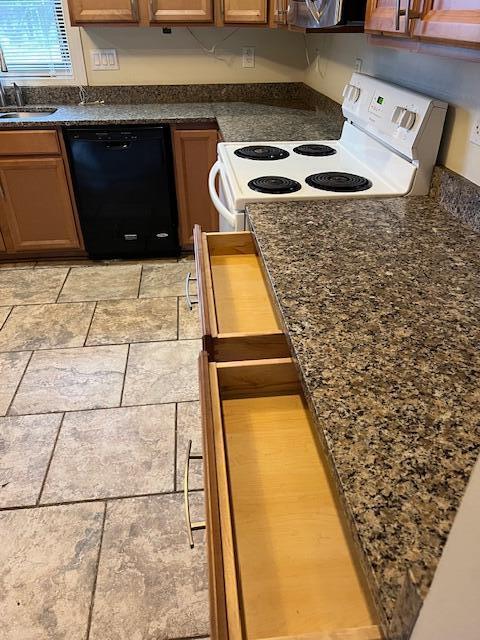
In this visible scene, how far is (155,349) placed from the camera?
94.2 inches

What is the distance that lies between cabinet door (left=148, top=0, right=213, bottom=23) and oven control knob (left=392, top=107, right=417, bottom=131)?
5.41 feet

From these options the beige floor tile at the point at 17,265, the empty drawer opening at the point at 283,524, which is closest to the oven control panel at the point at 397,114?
the empty drawer opening at the point at 283,524

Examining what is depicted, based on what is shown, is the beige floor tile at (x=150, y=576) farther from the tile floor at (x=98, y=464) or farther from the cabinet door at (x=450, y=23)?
the cabinet door at (x=450, y=23)

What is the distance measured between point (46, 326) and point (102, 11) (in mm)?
1783

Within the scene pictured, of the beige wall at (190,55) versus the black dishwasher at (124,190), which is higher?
the beige wall at (190,55)

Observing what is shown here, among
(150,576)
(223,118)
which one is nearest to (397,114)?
(223,118)

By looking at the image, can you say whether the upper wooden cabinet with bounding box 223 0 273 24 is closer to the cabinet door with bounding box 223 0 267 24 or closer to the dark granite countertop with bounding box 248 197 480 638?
the cabinet door with bounding box 223 0 267 24

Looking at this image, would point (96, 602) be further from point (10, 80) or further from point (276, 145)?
point (10, 80)

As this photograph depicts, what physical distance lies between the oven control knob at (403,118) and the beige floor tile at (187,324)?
4.27 ft

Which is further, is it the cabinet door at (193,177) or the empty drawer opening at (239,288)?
the cabinet door at (193,177)

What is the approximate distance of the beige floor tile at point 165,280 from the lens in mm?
2869

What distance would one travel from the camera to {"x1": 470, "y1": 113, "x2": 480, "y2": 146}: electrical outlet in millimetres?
1371

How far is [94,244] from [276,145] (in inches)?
56.9

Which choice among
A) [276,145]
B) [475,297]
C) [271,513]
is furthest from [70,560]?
[276,145]
